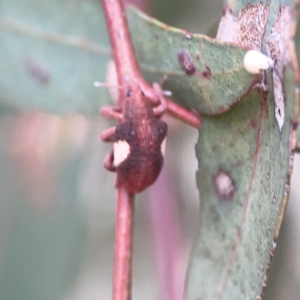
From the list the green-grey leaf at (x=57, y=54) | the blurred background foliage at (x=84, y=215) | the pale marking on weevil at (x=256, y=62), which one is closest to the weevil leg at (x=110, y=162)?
the green-grey leaf at (x=57, y=54)

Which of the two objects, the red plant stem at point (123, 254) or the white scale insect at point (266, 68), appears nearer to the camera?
the white scale insect at point (266, 68)

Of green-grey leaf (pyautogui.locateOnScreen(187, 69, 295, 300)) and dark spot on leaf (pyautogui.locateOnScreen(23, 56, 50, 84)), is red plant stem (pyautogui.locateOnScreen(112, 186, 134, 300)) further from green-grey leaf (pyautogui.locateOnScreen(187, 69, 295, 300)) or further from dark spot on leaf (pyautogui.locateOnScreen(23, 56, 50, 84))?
dark spot on leaf (pyautogui.locateOnScreen(23, 56, 50, 84))

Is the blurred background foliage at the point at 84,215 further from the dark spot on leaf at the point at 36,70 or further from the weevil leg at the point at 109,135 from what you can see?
the weevil leg at the point at 109,135

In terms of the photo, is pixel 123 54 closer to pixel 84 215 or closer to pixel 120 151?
pixel 120 151

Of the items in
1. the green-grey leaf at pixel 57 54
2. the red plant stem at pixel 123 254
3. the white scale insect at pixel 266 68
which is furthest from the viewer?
the green-grey leaf at pixel 57 54

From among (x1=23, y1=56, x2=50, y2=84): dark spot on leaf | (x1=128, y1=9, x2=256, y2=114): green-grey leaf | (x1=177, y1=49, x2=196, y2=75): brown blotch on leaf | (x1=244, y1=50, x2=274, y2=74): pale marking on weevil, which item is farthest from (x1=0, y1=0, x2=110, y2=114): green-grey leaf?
(x1=244, y1=50, x2=274, y2=74): pale marking on weevil

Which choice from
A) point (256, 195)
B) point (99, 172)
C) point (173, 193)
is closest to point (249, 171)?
point (256, 195)
